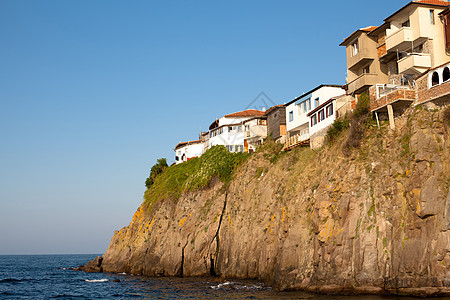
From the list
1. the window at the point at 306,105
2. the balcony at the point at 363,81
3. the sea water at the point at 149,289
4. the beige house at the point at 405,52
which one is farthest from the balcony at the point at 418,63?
the sea water at the point at 149,289

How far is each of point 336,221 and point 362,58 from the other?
1855 centimetres

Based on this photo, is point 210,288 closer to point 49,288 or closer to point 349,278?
point 349,278

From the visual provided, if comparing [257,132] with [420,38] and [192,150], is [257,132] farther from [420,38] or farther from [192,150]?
[420,38]

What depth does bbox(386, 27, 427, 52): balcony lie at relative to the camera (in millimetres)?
41400

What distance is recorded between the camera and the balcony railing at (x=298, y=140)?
5453 centimetres

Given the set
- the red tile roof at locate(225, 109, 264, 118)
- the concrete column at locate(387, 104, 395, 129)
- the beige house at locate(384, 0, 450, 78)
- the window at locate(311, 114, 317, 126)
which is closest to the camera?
the concrete column at locate(387, 104, 395, 129)

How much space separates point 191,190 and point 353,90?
27942mm

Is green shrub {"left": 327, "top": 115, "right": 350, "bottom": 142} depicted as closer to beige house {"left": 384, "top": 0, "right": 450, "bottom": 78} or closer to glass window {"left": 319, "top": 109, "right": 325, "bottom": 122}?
glass window {"left": 319, "top": 109, "right": 325, "bottom": 122}

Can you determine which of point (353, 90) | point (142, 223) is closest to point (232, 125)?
point (142, 223)

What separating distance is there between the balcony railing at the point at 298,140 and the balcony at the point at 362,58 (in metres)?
10.7

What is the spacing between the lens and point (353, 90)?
156ft

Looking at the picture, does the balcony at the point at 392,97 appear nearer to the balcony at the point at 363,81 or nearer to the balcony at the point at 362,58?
the balcony at the point at 363,81

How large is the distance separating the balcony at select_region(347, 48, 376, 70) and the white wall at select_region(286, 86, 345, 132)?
6.31 m

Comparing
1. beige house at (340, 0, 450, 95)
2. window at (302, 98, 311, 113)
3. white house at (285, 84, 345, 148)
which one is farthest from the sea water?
window at (302, 98, 311, 113)
